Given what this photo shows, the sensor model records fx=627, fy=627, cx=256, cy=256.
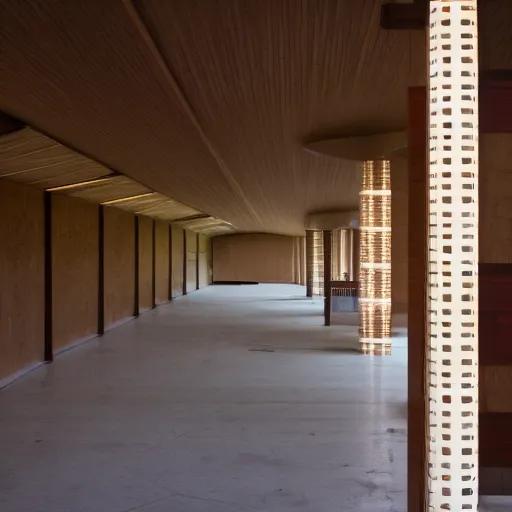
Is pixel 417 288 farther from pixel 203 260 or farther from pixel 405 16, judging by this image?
pixel 203 260

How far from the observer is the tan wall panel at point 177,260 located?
20.2 meters

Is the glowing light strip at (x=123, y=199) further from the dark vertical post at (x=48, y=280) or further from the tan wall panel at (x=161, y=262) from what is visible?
the tan wall panel at (x=161, y=262)

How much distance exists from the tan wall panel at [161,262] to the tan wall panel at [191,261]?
13.1ft

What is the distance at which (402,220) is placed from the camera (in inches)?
450

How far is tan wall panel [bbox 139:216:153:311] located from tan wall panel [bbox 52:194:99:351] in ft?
13.2

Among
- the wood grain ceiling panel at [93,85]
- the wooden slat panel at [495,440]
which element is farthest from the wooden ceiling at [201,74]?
the wooden slat panel at [495,440]

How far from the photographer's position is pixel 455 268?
2242mm

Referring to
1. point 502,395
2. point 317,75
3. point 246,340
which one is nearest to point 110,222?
point 246,340

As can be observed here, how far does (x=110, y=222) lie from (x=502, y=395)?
32.1ft

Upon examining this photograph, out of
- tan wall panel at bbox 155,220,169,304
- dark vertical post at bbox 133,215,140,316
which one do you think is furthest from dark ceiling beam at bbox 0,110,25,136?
tan wall panel at bbox 155,220,169,304

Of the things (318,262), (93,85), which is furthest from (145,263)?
(93,85)

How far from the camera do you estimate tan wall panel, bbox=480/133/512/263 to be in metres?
3.33

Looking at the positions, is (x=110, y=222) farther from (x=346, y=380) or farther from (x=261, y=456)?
(x=261, y=456)

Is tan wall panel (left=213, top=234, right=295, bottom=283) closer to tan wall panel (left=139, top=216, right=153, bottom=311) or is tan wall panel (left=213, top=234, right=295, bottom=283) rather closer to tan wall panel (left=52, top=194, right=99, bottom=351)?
tan wall panel (left=139, top=216, right=153, bottom=311)
